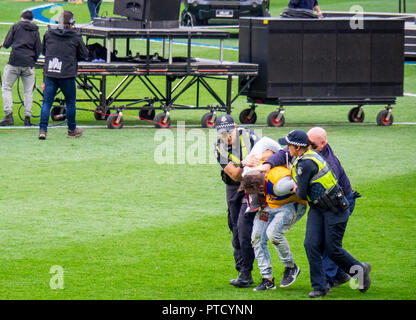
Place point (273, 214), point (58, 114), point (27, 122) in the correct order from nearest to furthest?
point (273, 214), point (27, 122), point (58, 114)

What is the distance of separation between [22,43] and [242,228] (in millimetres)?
10616

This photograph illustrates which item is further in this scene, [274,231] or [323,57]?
[323,57]

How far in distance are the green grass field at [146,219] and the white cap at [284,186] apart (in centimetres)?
102

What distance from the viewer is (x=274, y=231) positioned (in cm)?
962

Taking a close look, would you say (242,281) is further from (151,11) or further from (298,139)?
(151,11)

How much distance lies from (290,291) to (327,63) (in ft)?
38.3

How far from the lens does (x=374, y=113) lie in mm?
23812

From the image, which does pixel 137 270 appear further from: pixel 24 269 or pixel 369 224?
pixel 369 224

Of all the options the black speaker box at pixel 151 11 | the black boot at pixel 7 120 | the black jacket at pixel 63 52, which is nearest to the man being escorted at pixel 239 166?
the black jacket at pixel 63 52

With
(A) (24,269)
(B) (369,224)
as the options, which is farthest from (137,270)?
(B) (369,224)

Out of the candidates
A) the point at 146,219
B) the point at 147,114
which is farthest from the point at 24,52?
the point at 146,219

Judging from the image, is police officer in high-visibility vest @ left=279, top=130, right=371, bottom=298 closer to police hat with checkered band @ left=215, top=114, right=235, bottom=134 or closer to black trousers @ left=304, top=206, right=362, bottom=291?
black trousers @ left=304, top=206, right=362, bottom=291

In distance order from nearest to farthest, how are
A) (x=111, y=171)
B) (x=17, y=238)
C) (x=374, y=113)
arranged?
(x=17, y=238) < (x=111, y=171) < (x=374, y=113)

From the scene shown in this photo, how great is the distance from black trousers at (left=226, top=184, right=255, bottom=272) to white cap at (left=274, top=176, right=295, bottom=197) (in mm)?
502
